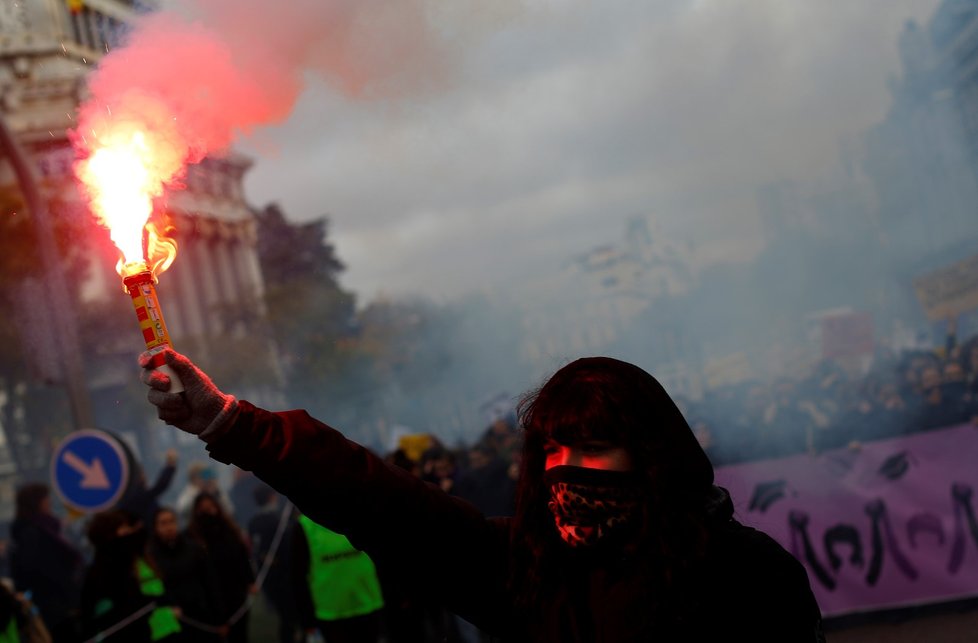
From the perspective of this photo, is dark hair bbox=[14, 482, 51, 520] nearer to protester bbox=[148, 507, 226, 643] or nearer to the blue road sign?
the blue road sign

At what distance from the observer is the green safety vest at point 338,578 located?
19.7 ft

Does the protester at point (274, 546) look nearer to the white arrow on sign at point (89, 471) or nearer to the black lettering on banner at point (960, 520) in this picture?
the white arrow on sign at point (89, 471)

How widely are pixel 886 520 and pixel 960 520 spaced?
44 cm

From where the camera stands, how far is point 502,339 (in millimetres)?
20328

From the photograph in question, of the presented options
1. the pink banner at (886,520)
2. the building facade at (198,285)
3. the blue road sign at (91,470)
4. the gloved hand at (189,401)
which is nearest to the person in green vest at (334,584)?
the blue road sign at (91,470)

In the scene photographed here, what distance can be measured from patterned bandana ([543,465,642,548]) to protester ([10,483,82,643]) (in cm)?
680

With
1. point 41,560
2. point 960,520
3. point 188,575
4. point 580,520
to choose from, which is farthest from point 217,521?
point 580,520

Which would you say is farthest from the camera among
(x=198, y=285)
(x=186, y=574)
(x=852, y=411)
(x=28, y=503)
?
(x=198, y=285)

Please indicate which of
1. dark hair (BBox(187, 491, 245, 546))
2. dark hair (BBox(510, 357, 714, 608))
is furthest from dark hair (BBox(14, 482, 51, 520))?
dark hair (BBox(510, 357, 714, 608))

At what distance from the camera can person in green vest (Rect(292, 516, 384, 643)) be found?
6.01 metres

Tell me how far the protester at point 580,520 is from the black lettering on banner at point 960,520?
552 cm

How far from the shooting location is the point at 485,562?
2053 mm

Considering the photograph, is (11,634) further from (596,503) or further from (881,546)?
(881,546)

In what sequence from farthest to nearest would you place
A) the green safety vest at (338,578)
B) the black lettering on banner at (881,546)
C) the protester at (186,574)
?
the black lettering on banner at (881,546), the protester at (186,574), the green safety vest at (338,578)
